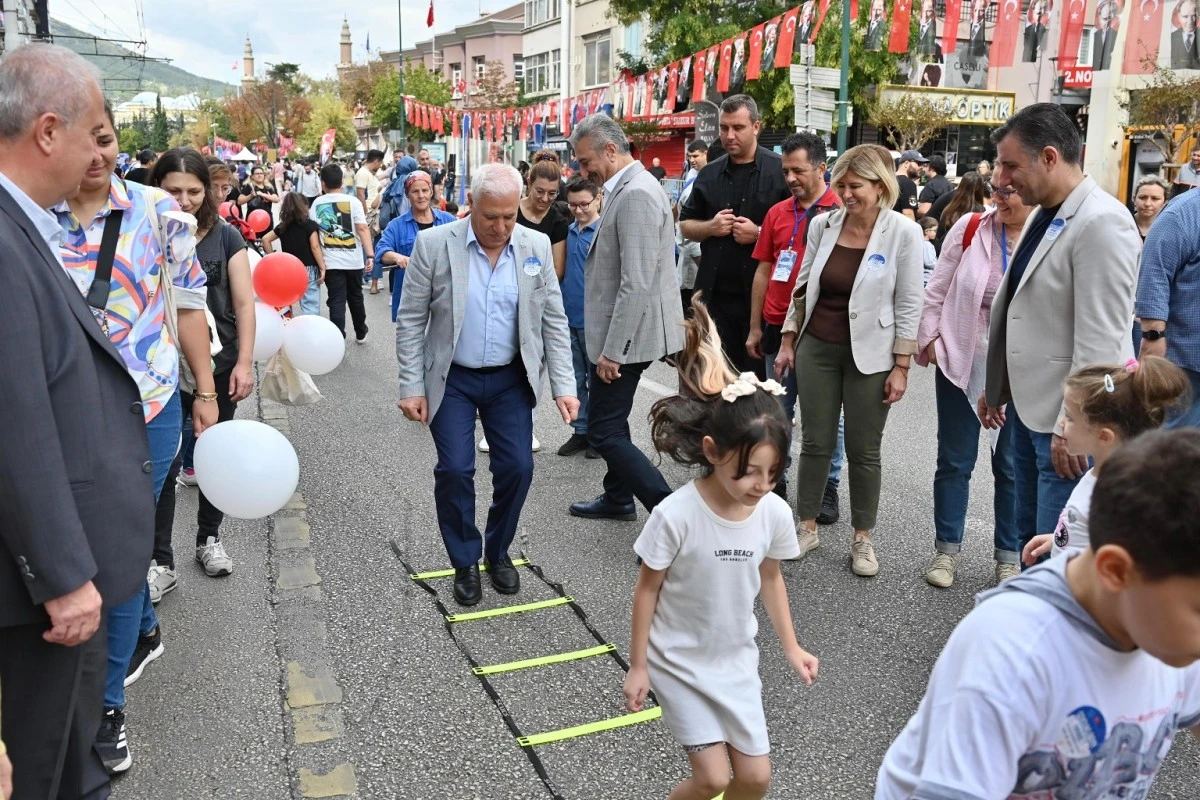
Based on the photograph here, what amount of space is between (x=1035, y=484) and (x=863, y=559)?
98 cm

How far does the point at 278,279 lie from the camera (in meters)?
6.93

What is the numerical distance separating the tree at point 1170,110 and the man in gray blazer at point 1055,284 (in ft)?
65.8

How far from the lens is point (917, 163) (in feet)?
52.0

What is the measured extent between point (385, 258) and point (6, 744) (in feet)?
21.9

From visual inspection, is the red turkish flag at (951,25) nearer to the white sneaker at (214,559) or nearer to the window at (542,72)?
the white sneaker at (214,559)

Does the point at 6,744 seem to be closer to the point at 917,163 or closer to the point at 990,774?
the point at 990,774

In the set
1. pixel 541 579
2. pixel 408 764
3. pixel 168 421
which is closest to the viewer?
pixel 408 764

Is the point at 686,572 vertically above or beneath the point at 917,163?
beneath

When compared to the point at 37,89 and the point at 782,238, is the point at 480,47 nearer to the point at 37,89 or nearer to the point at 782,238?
the point at 782,238

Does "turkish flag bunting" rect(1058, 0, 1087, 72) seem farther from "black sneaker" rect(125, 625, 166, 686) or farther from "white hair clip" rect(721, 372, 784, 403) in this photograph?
"black sneaker" rect(125, 625, 166, 686)

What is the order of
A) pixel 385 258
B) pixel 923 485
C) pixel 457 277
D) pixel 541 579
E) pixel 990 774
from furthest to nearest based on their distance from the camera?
pixel 385 258, pixel 923 485, pixel 541 579, pixel 457 277, pixel 990 774

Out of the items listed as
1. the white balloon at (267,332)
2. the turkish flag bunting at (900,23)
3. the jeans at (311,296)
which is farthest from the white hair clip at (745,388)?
the turkish flag bunting at (900,23)

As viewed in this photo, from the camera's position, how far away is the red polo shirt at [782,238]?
543 centimetres

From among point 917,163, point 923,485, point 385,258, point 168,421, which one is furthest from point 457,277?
point 917,163
